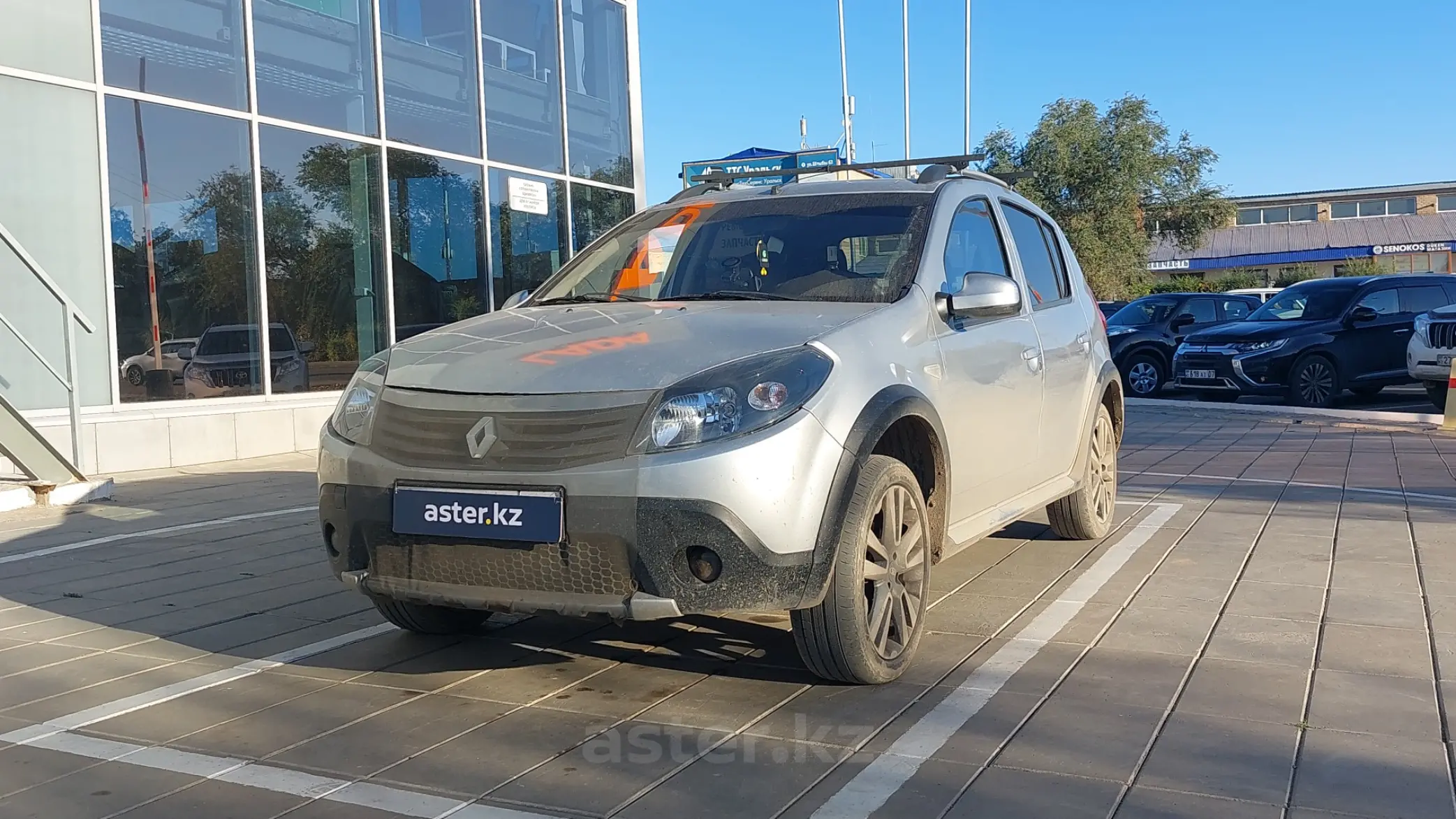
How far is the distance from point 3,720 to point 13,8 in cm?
791

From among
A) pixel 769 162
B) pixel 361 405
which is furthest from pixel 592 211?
pixel 361 405

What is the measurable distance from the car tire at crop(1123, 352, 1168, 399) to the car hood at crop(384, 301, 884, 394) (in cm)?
1570

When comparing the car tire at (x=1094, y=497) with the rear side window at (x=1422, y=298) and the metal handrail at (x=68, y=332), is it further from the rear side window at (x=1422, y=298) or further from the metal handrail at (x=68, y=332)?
the rear side window at (x=1422, y=298)

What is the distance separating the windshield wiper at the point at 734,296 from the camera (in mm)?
4461

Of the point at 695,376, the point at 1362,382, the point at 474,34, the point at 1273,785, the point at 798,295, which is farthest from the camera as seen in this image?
the point at 1362,382

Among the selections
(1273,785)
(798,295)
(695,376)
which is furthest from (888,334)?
(1273,785)

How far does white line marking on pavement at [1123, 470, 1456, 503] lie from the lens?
7.86 meters

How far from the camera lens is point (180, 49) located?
10.9m

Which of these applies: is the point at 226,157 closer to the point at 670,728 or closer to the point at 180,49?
the point at 180,49

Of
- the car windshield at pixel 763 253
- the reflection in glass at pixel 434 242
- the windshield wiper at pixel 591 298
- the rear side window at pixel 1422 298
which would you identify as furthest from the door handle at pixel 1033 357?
the rear side window at pixel 1422 298

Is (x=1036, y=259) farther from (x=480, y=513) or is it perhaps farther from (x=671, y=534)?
(x=480, y=513)

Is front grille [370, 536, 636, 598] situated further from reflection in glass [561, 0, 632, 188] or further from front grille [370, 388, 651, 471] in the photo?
reflection in glass [561, 0, 632, 188]

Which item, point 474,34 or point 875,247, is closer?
point 875,247

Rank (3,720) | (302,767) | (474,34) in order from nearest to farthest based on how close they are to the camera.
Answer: (302,767), (3,720), (474,34)
